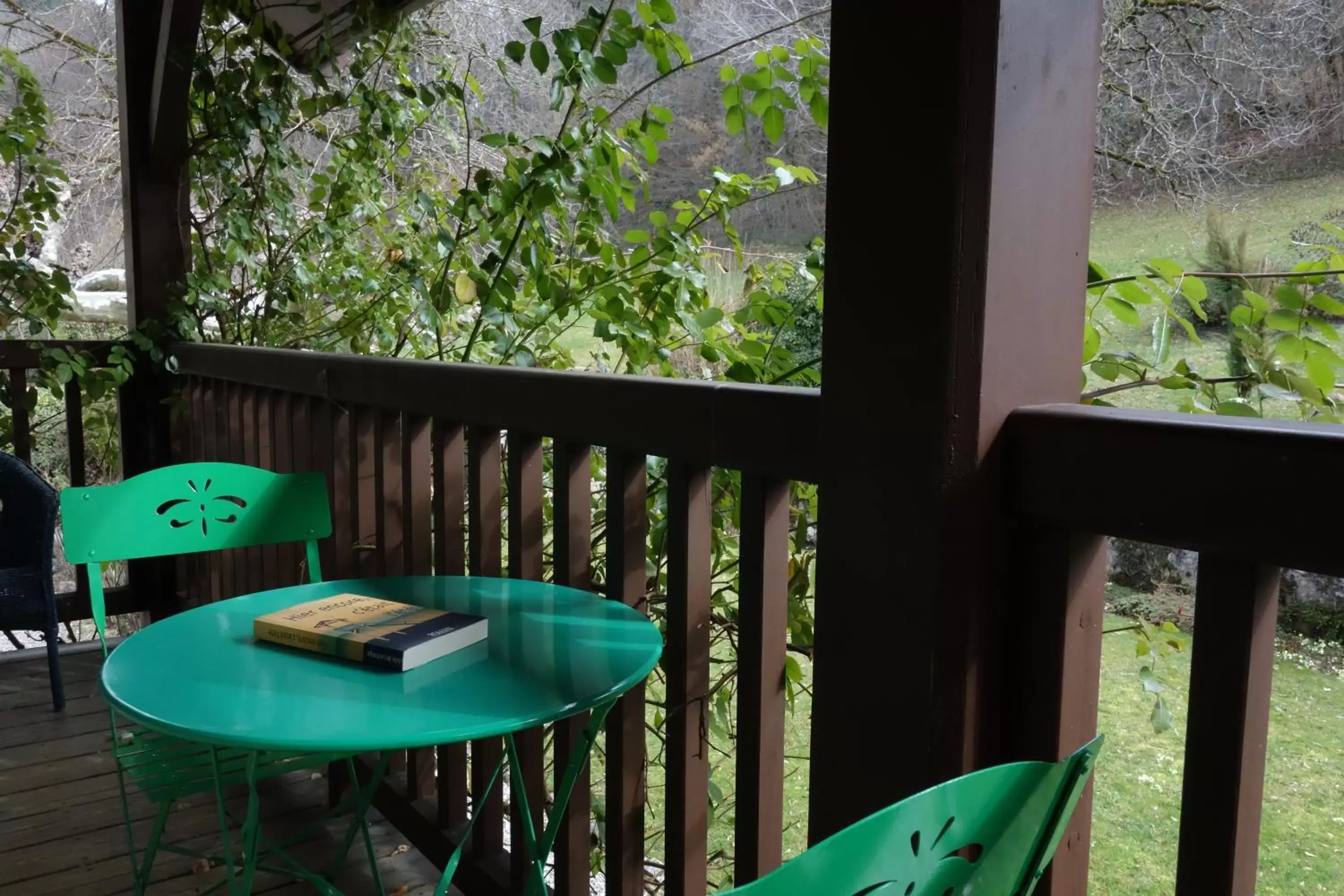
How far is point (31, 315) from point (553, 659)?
11.7 ft

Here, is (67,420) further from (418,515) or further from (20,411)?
(418,515)

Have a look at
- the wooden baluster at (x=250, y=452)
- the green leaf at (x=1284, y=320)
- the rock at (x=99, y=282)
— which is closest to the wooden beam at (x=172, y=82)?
the wooden baluster at (x=250, y=452)

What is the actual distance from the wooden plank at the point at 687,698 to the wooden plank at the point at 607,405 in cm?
10

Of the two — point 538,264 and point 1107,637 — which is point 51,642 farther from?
point 1107,637

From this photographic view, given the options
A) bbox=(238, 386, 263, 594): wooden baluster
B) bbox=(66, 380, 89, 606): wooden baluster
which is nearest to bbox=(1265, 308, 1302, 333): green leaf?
bbox=(238, 386, 263, 594): wooden baluster

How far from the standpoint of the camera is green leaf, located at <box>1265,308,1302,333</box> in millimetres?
1369

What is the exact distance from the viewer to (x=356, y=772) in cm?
252

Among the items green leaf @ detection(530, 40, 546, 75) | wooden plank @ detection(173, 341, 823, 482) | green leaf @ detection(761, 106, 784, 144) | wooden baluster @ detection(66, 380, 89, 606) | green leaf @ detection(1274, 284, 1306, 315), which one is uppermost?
green leaf @ detection(530, 40, 546, 75)

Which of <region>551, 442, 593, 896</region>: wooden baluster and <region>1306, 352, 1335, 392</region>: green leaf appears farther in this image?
<region>551, 442, 593, 896</region>: wooden baluster

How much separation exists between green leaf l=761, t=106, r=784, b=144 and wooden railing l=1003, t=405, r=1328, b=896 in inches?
51.2

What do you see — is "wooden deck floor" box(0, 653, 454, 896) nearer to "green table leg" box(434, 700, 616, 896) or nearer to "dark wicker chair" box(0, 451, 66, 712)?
"dark wicker chair" box(0, 451, 66, 712)

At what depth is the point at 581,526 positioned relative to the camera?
176 cm

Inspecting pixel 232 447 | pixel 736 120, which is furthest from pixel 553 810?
pixel 232 447

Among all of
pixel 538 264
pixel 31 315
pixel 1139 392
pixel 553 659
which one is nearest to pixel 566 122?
pixel 538 264
